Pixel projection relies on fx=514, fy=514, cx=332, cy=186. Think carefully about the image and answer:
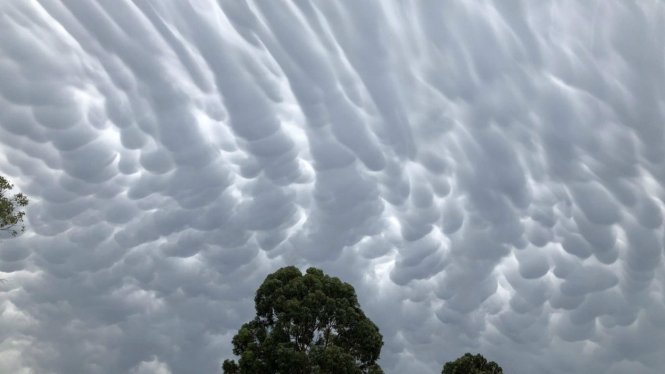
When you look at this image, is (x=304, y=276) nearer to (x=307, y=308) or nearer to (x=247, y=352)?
(x=307, y=308)

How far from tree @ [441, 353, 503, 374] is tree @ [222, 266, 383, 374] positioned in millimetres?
18154

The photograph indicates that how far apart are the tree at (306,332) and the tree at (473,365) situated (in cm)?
1815

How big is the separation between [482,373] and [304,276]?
24.9 meters

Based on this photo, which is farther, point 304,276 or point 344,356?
point 304,276

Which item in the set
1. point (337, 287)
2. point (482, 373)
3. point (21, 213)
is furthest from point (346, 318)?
point (21, 213)

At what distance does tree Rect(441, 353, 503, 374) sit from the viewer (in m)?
57.7

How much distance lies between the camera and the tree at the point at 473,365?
57706mm

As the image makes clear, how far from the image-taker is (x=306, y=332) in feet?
142

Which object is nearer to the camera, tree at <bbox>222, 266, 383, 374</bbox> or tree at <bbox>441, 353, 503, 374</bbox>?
tree at <bbox>222, 266, 383, 374</bbox>

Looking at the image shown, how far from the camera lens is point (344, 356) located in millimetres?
41312

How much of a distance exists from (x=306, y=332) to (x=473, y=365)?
24636 mm

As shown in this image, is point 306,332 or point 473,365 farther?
point 473,365

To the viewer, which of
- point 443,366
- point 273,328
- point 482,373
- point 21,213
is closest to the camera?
point 21,213

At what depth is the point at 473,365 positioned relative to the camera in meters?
58.1
